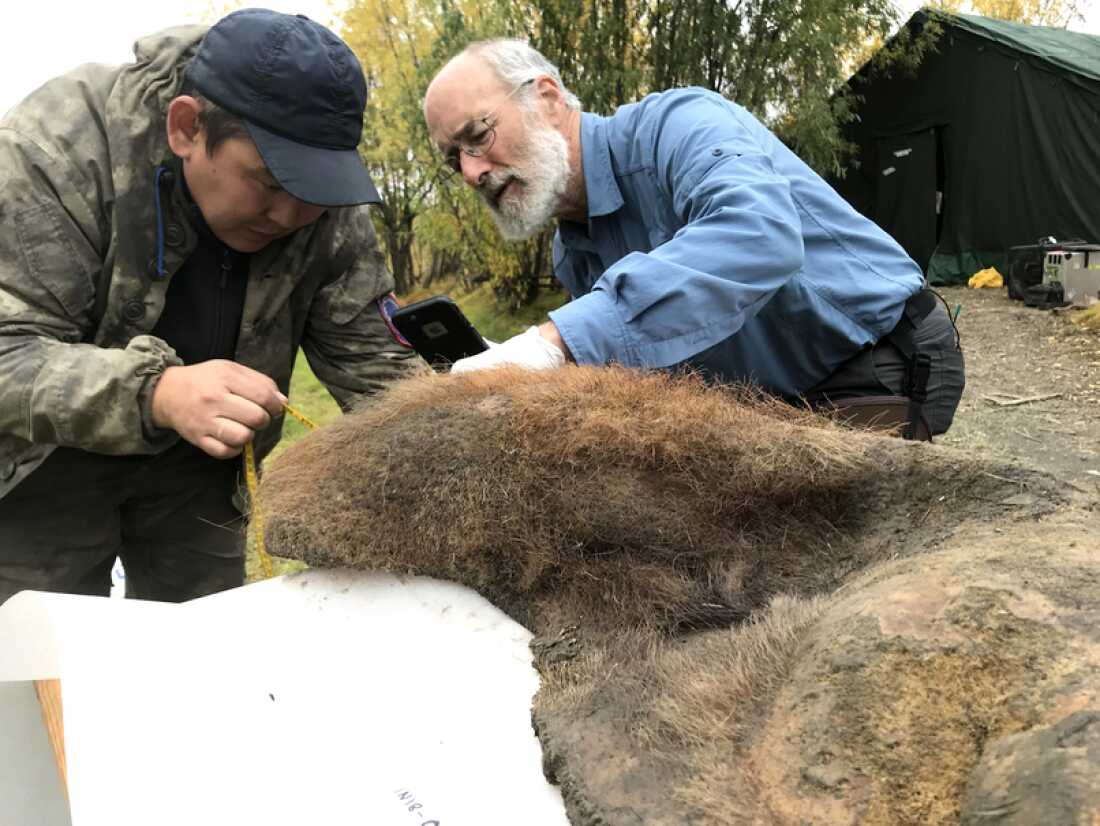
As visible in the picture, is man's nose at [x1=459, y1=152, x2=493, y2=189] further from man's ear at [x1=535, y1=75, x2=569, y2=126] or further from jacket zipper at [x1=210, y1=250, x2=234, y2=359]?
jacket zipper at [x1=210, y1=250, x2=234, y2=359]

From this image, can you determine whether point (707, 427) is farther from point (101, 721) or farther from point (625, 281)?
point (101, 721)

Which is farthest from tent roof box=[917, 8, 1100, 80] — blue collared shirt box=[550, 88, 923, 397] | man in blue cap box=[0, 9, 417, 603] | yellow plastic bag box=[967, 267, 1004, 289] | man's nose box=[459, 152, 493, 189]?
man in blue cap box=[0, 9, 417, 603]

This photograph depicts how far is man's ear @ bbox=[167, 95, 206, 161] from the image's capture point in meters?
1.67

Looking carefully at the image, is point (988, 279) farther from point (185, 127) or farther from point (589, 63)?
point (185, 127)

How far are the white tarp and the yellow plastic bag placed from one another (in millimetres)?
12025

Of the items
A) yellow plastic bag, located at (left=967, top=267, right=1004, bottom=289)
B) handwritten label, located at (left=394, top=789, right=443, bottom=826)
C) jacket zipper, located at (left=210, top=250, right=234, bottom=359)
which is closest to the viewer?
handwritten label, located at (left=394, top=789, right=443, bottom=826)

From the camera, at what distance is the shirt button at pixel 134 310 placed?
1774mm

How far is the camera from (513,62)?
2.11m

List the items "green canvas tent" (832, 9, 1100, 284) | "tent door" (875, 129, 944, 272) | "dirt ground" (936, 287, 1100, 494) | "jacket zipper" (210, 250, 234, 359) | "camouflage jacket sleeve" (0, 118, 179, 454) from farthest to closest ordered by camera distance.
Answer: "tent door" (875, 129, 944, 272) < "green canvas tent" (832, 9, 1100, 284) < "dirt ground" (936, 287, 1100, 494) < "jacket zipper" (210, 250, 234, 359) < "camouflage jacket sleeve" (0, 118, 179, 454)

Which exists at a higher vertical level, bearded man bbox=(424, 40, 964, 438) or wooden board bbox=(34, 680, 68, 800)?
bearded man bbox=(424, 40, 964, 438)

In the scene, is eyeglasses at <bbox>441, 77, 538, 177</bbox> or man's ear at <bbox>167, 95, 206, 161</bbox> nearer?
man's ear at <bbox>167, 95, 206, 161</bbox>

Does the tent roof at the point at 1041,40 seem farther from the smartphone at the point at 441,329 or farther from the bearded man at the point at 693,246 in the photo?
the smartphone at the point at 441,329

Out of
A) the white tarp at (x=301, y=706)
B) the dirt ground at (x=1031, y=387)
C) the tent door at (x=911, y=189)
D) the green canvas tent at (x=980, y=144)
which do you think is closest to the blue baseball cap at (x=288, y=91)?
the white tarp at (x=301, y=706)

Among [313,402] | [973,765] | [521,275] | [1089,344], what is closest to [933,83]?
[1089,344]
